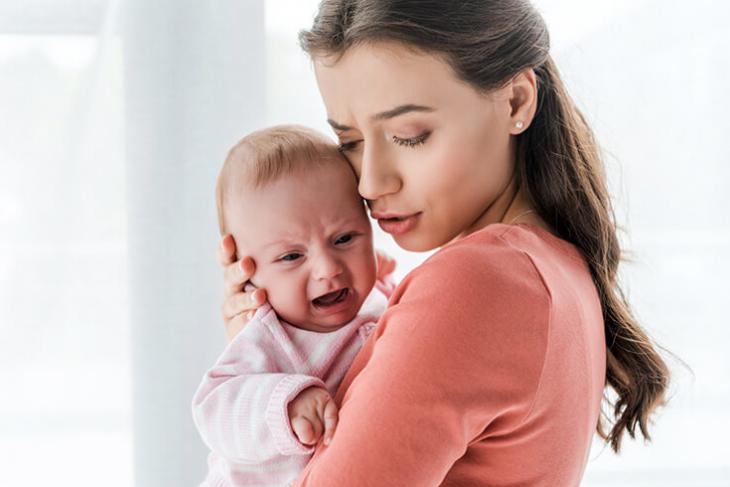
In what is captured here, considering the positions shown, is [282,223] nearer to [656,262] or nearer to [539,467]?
[539,467]

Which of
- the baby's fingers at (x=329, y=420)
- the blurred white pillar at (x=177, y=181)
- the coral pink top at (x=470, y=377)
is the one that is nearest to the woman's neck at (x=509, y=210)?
the coral pink top at (x=470, y=377)

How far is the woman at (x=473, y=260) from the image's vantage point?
3.20 feet

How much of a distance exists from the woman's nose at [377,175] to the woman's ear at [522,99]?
7.4 inches

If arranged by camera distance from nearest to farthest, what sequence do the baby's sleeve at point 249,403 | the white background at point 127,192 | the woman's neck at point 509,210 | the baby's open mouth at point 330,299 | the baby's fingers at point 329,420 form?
the baby's fingers at point 329,420, the baby's sleeve at point 249,403, the woman's neck at point 509,210, the baby's open mouth at point 330,299, the white background at point 127,192

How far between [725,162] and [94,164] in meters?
1.61

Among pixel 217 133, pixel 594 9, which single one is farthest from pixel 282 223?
pixel 594 9

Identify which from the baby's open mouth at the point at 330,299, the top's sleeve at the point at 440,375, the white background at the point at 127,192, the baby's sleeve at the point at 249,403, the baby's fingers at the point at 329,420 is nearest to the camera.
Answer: the top's sleeve at the point at 440,375

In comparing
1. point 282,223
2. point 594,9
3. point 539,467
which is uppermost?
point 594,9

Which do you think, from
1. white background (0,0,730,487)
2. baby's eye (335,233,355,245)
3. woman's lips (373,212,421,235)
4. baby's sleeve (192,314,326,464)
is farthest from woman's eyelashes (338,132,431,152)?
white background (0,0,730,487)

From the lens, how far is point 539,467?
1124mm

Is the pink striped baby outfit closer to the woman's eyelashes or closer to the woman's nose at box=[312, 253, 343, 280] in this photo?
the woman's nose at box=[312, 253, 343, 280]

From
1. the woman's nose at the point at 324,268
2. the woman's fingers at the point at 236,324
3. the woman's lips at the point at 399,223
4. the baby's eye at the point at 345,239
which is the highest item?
the woman's lips at the point at 399,223

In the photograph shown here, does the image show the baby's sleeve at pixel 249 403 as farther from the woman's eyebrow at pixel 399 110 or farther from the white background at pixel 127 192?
the white background at pixel 127 192

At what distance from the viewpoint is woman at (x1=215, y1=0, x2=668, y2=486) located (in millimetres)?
974
